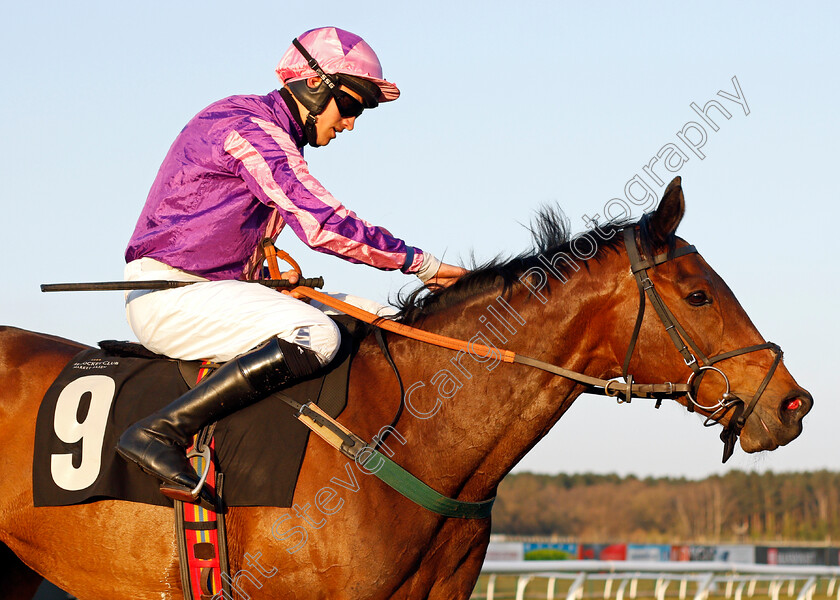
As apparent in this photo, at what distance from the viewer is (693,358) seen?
11.5 feet

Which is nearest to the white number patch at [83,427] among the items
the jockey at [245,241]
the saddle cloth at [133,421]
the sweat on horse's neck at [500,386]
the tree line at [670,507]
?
the saddle cloth at [133,421]

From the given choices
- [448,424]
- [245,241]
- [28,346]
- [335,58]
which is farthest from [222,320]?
[335,58]

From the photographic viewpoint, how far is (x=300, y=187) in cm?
365

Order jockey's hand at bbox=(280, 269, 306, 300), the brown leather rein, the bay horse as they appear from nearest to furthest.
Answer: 1. the bay horse
2. the brown leather rein
3. jockey's hand at bbox=(280, 269, 306, 300)

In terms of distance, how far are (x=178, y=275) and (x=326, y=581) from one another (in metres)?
1.40

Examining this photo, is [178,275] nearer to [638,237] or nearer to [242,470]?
[242,470]

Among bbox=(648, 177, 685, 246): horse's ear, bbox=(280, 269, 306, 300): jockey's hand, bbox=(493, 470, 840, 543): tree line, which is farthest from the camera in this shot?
bbox=(493, 470, 840, 543): tree line

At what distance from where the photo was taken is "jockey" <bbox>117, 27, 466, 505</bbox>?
3445 millimetres

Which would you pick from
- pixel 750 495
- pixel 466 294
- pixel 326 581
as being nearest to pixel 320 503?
pixel 326 581

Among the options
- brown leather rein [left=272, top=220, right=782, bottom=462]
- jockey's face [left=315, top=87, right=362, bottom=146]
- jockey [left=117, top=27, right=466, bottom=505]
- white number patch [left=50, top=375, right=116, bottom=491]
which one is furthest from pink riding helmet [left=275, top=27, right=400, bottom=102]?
white number patch [left=50, top=375, right=116, bottom=491]

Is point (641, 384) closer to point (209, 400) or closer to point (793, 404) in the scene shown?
point (793, 404)

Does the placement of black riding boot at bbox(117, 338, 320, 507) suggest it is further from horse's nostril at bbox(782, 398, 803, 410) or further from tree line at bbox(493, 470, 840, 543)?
tree line at bbox(493, 470, 840, 543)

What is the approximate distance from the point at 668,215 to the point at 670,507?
162 ft

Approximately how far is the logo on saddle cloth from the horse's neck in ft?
1.07
